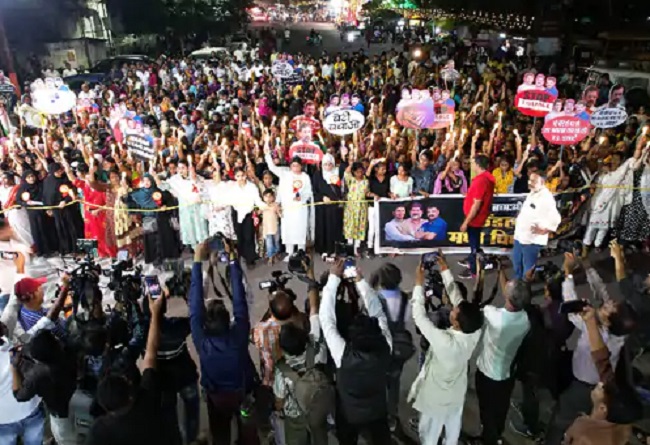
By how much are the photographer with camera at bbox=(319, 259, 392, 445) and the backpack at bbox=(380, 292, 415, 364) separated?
293 mm

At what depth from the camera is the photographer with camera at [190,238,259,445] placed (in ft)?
12.8

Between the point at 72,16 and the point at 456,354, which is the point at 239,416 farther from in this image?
the point at 72,16

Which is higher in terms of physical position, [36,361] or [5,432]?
[36,361]

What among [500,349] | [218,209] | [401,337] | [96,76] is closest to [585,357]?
[500,349]

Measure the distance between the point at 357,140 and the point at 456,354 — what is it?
6366 millimetres

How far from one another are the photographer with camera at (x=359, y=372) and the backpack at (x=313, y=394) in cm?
13

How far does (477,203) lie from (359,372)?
4040 mm

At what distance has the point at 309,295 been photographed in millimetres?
4598

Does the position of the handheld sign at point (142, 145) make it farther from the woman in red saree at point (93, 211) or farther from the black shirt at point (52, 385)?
the black shirt at point (52, 385)

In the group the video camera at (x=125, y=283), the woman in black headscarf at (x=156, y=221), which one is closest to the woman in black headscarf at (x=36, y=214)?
the woman in black headscarf at (x=156, y=221)

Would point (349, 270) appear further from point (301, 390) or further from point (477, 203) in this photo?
point (477, 203)

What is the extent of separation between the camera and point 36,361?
3.77 m

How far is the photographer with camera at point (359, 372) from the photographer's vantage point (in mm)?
3600

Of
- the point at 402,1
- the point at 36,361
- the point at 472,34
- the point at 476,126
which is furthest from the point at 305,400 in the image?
the point at 402,1
